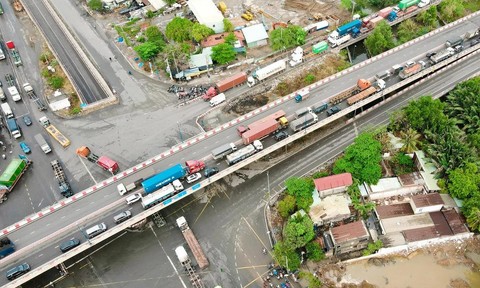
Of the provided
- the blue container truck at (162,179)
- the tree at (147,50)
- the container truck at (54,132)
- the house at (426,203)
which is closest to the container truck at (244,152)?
the blue container truck at (162,179)

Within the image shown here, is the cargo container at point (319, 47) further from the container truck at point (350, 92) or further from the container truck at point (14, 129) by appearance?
the container truck at point (14, 129)


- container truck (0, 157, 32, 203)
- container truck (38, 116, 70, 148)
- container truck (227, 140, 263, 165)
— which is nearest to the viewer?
container truck (227, 140, 263, 165)

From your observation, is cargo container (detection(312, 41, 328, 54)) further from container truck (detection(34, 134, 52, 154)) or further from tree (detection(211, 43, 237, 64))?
container truck (detection(34, 134, 52, 154))

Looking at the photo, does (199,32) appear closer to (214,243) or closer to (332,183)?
(332,183)

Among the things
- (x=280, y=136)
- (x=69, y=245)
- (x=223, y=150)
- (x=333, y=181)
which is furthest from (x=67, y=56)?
(x=333, y=181)

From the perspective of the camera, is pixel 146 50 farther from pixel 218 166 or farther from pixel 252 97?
pixel 218 166

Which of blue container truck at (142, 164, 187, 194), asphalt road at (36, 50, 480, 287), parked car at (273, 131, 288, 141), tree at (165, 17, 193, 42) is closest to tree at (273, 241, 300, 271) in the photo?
asphalt road at (36, 50, 480, 287)
